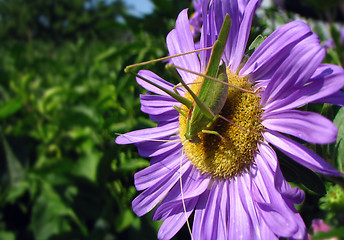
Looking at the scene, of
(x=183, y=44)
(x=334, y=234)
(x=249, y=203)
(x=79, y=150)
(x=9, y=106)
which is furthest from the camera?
(x=79, y=150)

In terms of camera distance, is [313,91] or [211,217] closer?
[313,91]

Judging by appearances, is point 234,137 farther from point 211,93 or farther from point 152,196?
point 152,196

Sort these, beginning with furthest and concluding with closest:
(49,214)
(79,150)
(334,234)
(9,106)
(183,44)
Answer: (79,150) < (9,106) < (49,214) < (183,44) < (334,234)

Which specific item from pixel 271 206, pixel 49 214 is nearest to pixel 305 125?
pixel 271 206

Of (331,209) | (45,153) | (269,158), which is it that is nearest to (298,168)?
(269,158)

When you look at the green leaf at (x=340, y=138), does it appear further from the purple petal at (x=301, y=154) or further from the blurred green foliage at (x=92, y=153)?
the purple petal at (x=301, y=154)

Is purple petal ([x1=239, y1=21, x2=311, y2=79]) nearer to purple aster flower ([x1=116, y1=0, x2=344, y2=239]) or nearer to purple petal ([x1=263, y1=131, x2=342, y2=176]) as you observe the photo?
purple aster flower ([x1=116, y1=0, x2=344, y2=239])

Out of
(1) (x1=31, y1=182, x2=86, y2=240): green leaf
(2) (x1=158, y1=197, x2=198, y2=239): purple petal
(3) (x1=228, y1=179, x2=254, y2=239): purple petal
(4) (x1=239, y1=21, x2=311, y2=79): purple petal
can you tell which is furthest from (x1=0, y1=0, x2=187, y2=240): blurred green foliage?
(4) (x1=239, y1=21, x2=311, y2=79): purple petal

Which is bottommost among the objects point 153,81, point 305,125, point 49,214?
point 49,214
